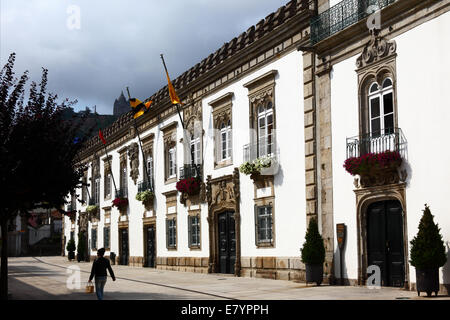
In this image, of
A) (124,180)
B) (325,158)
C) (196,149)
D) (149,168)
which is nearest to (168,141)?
(196,149)

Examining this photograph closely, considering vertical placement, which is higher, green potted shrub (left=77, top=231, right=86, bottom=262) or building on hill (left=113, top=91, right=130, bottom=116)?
building on hill (left=113, top=91, right=130, bottom=116)

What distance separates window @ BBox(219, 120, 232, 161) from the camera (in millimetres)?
24859

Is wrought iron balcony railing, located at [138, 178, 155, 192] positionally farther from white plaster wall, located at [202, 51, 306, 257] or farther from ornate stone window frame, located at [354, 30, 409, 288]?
ornate stone window frame, located at [354, 30, 409, 288]

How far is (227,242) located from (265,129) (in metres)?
5.12

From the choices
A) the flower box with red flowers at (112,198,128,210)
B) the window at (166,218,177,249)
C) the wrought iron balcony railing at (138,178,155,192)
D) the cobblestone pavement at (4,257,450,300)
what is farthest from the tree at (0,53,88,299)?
the flower box with red flowers at (112,198,128,210)

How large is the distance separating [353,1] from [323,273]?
305 inches

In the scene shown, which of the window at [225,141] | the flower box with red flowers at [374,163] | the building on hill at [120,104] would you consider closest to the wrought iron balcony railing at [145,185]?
the window at [225,141]

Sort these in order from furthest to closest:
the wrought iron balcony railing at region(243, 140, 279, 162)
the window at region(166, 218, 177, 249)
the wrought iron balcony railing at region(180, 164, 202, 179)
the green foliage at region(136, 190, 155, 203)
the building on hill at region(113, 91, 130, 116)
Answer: the building on hill at region(113, 91, 130, 116)
the green foliage at region(136, 190, 155, 203)
the window at region(166, 218, 177, 249)
the wrought iron balcony railing at region(180, 164, 202, 179)
the wrought iron balcony railing at region(243, 140, 279, 162)

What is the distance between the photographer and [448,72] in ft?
48.4

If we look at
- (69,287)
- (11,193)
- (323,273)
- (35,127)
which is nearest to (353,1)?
(323,273)

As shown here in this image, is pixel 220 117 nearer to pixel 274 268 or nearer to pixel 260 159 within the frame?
pixel 260 159

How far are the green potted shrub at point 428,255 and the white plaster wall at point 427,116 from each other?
20.0 inches

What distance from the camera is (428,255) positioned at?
14039 millimetres

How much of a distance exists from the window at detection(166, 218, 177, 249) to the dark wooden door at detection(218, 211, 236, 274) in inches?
190
